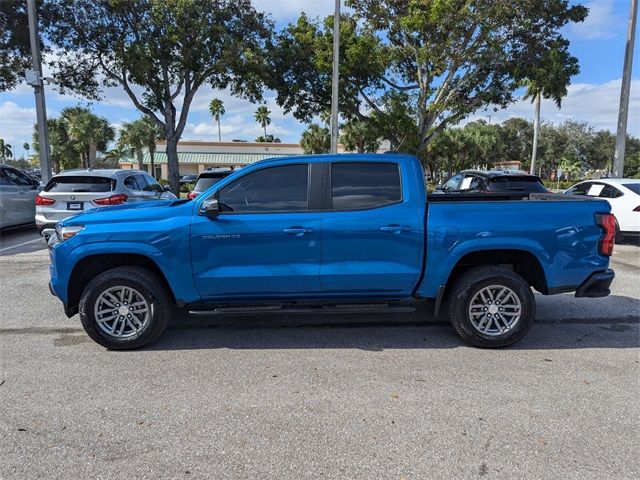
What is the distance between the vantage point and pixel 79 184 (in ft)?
31.2

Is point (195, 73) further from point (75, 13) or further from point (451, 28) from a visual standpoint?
point (451, 28)

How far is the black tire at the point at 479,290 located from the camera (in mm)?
4523

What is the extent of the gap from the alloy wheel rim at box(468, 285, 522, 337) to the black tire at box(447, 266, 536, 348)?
0.03 metres

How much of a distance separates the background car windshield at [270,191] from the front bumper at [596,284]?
2.88m

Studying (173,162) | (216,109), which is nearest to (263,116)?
(216,109)

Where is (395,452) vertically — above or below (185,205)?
below

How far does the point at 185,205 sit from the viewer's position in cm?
457

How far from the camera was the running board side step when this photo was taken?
4477mm

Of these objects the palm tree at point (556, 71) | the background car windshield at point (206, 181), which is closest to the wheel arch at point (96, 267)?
the background car windshield at point (206, 181)

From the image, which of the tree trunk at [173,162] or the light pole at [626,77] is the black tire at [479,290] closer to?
the light pole at [626,77]

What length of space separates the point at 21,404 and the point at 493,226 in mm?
4216

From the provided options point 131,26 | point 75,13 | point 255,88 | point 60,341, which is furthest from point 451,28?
point 60,341

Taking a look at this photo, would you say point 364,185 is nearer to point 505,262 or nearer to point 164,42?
point 505,262

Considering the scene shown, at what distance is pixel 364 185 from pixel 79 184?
7240 mm
